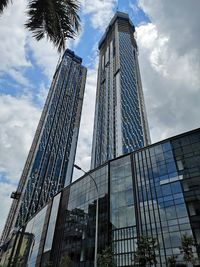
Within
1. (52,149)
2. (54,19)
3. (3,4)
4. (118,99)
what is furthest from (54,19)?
(52,149)

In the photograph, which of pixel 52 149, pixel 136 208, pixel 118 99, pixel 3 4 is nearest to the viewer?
pixel 3 4

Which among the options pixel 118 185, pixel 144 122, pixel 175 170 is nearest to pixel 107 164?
pixel 118 185

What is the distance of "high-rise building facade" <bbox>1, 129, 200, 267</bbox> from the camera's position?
107 feet

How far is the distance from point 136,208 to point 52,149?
12265cm

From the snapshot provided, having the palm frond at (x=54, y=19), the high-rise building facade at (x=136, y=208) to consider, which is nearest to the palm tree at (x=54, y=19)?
the palm frond at (x=54, y=19)

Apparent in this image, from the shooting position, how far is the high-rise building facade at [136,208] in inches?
1282

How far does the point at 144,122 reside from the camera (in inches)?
5468

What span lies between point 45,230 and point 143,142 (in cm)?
8113

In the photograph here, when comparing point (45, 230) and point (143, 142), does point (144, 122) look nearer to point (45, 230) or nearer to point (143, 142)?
point (143, 142)

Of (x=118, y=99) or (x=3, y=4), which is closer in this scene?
(x=3, y=4)

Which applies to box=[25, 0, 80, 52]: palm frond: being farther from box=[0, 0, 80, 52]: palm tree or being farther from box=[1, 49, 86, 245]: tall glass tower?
box=[1, 49, 86, 245]: tall glass tower

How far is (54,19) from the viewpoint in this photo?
6953 millimetres

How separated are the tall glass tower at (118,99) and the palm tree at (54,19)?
332 ft

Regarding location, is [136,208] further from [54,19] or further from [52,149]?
[52,149]
